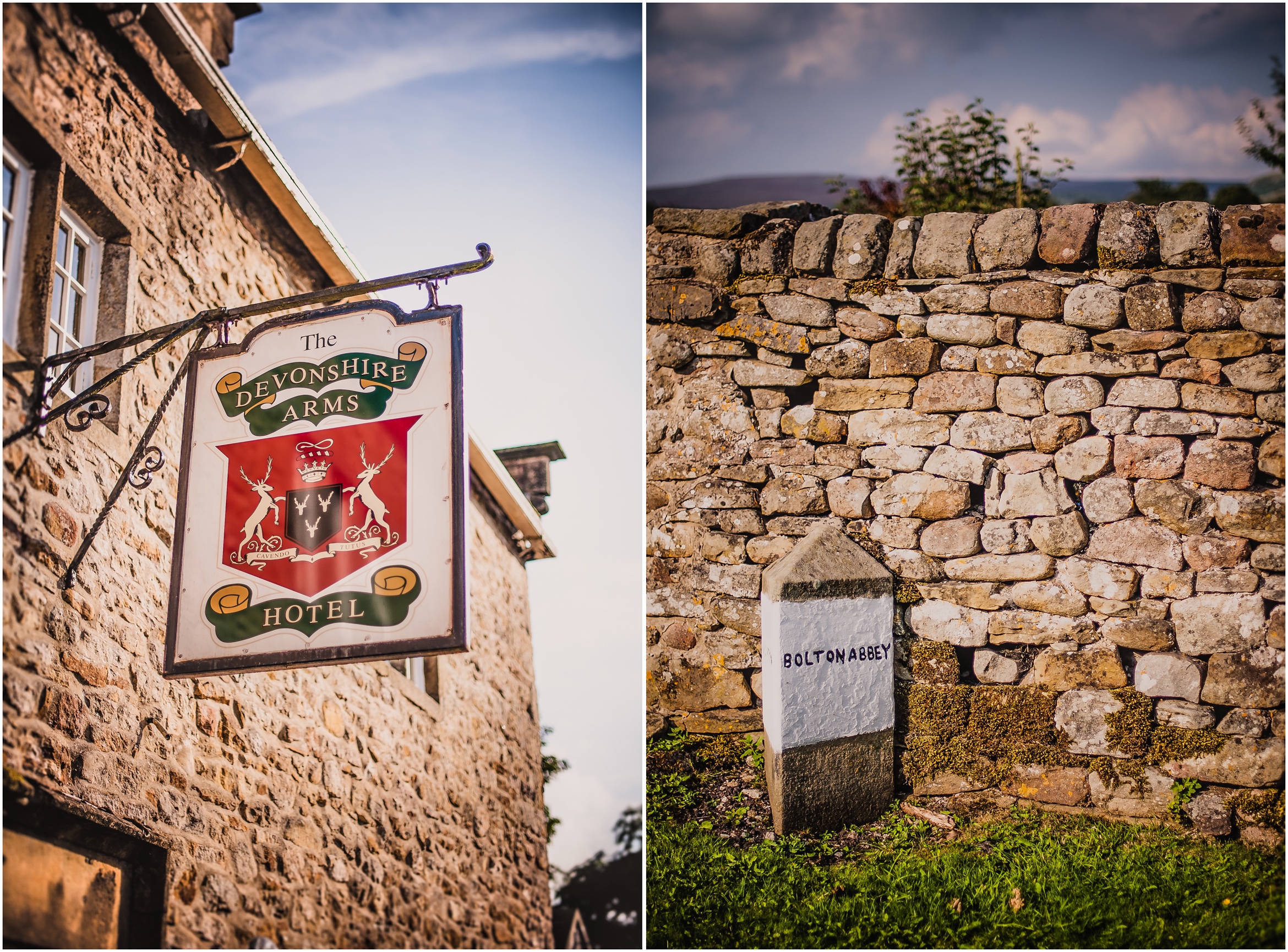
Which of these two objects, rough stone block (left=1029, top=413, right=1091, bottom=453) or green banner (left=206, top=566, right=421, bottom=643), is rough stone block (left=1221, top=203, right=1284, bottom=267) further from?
green banner (left=206, top=566, right=421, bottom=643)

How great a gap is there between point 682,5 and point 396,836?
4677 mm

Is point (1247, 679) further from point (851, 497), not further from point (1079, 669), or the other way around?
point (851, 497)

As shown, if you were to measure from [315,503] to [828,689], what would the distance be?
2320mm

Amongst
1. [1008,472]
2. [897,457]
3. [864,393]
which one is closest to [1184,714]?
[1008,472]

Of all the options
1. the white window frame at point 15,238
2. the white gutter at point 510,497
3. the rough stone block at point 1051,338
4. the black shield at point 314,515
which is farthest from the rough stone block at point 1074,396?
the white window frame at point 15,238

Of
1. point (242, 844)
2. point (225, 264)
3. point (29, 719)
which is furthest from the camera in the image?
point (225, 264)

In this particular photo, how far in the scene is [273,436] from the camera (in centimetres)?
311

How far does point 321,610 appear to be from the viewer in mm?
2848

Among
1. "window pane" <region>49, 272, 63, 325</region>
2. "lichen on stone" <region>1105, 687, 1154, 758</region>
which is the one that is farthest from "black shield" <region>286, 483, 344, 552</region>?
"lichen on stone" <region>1105, 687, 1154, 758</region>

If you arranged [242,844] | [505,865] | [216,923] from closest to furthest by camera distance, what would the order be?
1. [216,923]
2. [242,844]
3. [505,865]

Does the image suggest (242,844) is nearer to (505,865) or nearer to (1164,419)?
(505,865)

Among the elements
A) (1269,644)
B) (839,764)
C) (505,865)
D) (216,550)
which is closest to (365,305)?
(216,550)

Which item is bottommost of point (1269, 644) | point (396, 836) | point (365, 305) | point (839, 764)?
point (396, 836)

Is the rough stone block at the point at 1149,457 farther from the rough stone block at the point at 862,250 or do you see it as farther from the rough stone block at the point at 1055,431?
the rough stone block at the point at 862,250
